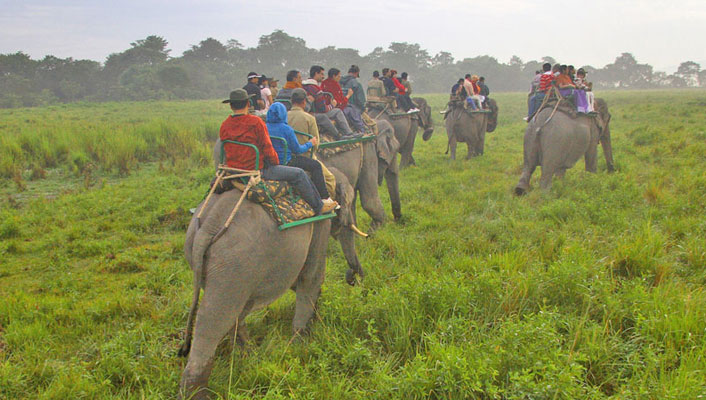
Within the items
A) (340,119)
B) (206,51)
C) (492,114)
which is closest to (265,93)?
(340,119)

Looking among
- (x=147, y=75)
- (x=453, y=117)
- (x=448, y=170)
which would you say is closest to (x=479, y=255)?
(x=448, y=170)

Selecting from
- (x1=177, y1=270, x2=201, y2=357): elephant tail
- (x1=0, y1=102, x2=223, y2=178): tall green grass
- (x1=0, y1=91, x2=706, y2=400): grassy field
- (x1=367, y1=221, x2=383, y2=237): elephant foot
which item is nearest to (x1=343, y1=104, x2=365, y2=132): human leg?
(x1=367, y1=221, x2=383, y2=237): elephant foot

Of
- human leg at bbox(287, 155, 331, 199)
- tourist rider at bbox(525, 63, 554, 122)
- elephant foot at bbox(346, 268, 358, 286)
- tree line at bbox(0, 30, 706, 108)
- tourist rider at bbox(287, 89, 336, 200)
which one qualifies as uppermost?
tree line at bbox(0, 30, 706, 108)

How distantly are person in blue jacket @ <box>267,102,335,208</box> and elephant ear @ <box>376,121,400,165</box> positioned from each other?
2812 millimetres

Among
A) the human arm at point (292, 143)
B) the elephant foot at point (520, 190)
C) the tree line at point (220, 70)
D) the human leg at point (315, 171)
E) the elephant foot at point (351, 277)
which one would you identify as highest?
the tree line at point (220, 70)

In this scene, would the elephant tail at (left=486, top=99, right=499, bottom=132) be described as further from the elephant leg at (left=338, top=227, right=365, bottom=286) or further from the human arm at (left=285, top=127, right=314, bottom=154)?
the human arm at (left=285, top=127, right=314, bottom=154)

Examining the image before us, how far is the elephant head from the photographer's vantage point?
22.2ft

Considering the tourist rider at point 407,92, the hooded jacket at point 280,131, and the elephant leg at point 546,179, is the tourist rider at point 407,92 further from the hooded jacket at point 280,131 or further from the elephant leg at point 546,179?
the hooded jacket at point 280,131

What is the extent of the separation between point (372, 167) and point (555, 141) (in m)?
3.29

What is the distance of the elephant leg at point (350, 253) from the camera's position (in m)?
4.69

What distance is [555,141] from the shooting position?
749 centimetres

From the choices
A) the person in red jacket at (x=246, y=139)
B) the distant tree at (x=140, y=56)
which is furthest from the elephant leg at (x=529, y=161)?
the distant tree at (x=140, y=56)

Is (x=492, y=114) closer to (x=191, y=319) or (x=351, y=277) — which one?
(x=351, y=277)

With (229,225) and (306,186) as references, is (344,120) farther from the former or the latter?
(229,225)
